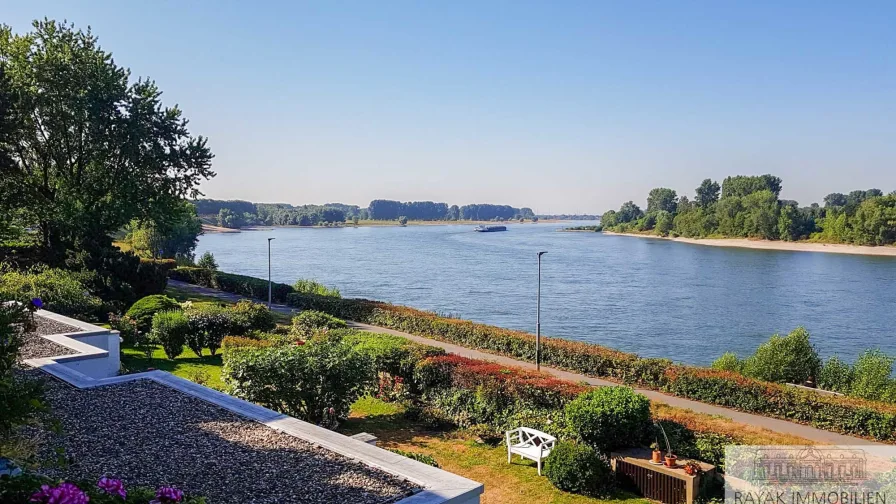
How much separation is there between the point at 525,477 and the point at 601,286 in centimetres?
3853

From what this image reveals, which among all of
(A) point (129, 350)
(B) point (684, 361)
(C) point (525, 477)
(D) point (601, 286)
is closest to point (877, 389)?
(B) point (684, 361)

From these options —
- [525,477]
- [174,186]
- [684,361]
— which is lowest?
[684,361]

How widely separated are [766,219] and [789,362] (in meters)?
80.3

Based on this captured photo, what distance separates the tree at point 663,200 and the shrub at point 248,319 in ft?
461

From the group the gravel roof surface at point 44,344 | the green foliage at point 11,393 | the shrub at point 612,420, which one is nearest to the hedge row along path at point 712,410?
the shrub at point 612,420

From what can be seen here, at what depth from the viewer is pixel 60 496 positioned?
126 inches

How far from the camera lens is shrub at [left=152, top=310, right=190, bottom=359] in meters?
16.2

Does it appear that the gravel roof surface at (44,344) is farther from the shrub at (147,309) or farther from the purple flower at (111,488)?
the purple flower at (111,488)

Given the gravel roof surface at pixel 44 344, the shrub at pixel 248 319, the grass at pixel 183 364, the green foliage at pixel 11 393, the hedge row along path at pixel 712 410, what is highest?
the green foliage at pixel 11 393

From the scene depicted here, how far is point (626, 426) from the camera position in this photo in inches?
376

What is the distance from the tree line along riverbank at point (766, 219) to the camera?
77.2m

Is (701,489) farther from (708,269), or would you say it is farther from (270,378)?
(708,269)
